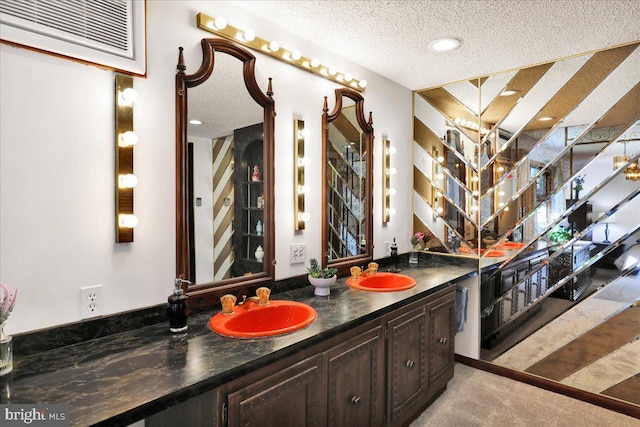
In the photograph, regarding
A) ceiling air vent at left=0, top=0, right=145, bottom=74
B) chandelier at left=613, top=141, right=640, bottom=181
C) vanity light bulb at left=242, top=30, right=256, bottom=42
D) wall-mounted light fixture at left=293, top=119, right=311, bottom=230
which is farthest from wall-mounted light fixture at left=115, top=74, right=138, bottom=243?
chandelier at left=613, top=141, right=640, bottom=181

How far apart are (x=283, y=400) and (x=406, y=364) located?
1026 mm

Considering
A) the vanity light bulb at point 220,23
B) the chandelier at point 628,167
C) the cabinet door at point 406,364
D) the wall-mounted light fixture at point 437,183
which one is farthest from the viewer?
the wall-mounted light fixture at point 437,183

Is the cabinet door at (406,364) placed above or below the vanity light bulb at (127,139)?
below

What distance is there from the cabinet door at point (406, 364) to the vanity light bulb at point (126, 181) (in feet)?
4.83

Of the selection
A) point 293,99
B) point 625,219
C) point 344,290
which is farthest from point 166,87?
point 625,219

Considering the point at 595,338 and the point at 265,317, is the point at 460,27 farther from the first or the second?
the point at 595,338

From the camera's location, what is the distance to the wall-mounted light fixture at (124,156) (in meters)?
1.50

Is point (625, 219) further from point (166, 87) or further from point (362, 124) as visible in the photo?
point (166, 87)

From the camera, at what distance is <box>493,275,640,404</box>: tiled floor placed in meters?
2.38

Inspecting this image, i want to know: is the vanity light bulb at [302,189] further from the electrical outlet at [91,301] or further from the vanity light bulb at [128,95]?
the electrical outlet at [91,301]

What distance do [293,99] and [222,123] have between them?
0.55 metres

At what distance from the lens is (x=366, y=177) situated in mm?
2855

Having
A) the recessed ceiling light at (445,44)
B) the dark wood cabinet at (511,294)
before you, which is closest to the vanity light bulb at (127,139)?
the recessed ceiling light at (445,44)

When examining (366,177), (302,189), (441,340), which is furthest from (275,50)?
(441,340)
